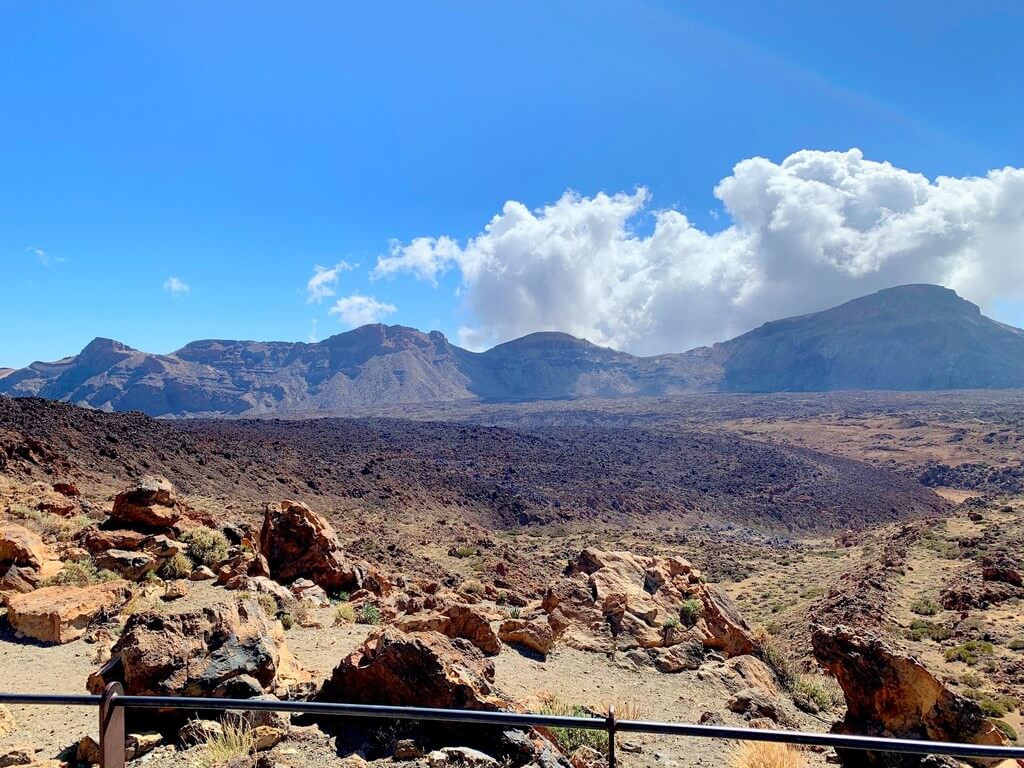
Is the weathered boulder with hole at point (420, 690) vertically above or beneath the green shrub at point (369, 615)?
above

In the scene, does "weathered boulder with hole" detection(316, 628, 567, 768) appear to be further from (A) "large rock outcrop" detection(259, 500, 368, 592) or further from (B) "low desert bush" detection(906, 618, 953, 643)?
(B) "low desert bush" detection(906, 618, 953, 643)

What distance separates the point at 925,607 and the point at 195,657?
22.3m

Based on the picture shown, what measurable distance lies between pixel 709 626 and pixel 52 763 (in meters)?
10.9

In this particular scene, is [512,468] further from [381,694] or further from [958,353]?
[958,353]

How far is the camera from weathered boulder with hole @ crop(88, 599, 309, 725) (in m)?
5.29

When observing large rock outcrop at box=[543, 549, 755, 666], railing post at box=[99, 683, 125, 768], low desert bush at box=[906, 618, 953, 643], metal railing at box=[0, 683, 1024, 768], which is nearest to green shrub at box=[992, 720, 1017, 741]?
large rock outcrop at box=[543, 549, 755, 666]

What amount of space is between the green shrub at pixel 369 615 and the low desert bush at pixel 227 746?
6.63m

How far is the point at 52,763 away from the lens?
432 cm

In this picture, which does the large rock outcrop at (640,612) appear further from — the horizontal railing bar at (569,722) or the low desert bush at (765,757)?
the horizontal railing bar at (569,722)

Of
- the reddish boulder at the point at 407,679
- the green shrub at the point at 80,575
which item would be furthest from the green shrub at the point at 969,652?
the green shrub at the point at 80,575

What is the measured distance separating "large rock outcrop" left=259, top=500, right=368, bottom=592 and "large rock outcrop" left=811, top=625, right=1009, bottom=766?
9823 millimetres

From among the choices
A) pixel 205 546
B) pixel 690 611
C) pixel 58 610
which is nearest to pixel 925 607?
pixel 690 611

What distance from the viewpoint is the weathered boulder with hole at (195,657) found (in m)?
5.29

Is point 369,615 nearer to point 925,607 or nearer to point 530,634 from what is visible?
point 530,634
